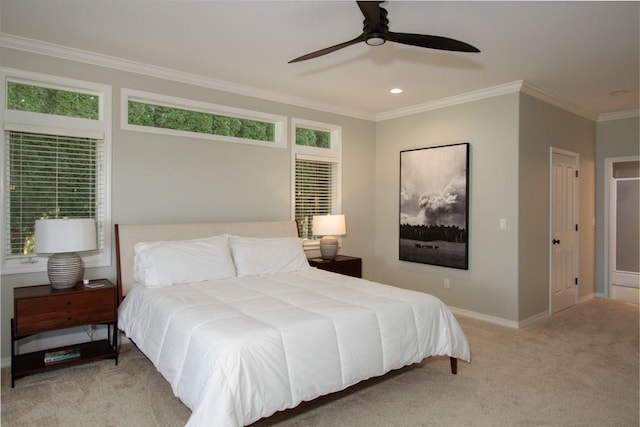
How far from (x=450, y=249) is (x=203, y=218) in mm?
3020

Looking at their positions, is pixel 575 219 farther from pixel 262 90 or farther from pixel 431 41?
pixel 262 90

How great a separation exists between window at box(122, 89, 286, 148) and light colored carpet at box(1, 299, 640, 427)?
2193mm

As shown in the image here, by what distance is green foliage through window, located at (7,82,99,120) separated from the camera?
335 cm

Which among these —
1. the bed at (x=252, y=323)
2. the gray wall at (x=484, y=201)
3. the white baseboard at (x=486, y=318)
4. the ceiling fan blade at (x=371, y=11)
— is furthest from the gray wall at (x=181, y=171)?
the ceiling fan blade at (x=371, y=11)

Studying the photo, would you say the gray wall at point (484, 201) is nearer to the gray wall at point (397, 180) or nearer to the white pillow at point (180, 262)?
the gray wall at point (397, 180)

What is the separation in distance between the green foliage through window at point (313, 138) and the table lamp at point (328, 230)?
1021 millimetres

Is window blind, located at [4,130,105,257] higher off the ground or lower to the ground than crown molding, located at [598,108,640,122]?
lower

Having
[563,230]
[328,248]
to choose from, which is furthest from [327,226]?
[563,230]

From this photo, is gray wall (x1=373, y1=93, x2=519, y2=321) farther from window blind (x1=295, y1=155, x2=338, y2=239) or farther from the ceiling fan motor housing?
the ceiling fan motor housing

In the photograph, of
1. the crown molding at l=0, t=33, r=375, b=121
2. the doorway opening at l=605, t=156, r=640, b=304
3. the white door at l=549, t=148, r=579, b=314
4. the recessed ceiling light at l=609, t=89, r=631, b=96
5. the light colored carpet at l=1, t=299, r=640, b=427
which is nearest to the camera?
the light colored carpet at l=1, t=299, r=640, b=427

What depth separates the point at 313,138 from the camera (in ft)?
17.6

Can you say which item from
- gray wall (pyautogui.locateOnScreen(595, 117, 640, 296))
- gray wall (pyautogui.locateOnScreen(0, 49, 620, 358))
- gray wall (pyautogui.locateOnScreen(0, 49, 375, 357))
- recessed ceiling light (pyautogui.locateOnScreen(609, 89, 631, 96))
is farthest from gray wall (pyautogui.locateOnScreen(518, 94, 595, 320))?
gray wall (pyautogui.locateOnScreen(0, 49, 375, 357))

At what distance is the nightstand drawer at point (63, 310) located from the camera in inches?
116

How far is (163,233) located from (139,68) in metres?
1.62
